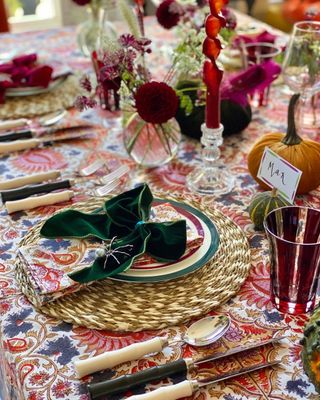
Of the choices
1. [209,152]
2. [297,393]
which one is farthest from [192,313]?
[209,152]

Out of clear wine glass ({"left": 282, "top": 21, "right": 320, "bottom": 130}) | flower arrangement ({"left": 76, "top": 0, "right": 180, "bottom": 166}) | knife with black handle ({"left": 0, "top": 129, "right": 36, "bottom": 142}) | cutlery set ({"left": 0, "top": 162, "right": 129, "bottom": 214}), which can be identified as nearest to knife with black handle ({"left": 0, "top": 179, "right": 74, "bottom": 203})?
cutlery set ({"left": 0, "top": 162, "right": 129, "bottom": 214})

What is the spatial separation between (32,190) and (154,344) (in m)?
0.49

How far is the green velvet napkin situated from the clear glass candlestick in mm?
187

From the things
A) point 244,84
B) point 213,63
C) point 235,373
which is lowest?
point 235,373

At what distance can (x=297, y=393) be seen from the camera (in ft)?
2.27

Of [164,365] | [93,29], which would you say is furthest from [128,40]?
[93,29]

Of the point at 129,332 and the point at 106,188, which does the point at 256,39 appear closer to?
the point at 106,188

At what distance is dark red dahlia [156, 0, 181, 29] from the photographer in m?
1.40

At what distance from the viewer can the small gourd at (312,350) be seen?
0.63 m

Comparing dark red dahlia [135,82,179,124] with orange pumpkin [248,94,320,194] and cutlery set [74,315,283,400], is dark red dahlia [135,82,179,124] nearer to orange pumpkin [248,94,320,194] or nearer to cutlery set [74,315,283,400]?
orange pumpkin [248,94,320,194]

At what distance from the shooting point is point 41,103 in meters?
1.51

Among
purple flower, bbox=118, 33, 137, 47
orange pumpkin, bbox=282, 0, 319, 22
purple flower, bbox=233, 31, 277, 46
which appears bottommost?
orange pumpkin, bbox=282, 0, 319, 22

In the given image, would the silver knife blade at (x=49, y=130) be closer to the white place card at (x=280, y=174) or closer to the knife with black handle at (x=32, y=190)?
the knife with black handle at (x=32, y=190)

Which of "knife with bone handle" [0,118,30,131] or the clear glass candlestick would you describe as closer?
the clear glass candlestick
